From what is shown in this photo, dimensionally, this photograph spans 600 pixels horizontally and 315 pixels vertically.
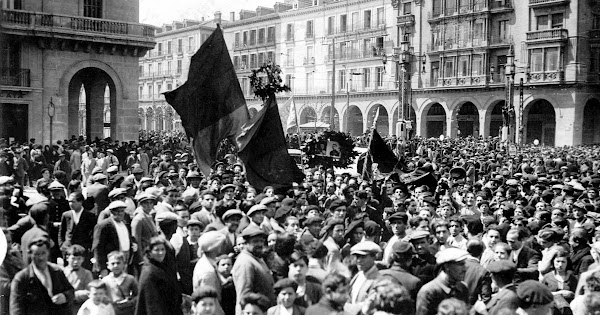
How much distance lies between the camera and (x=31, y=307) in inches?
223

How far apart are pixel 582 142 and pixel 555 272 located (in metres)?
40.4

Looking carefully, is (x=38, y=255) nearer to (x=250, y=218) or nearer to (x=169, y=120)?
(x=250, y=218)

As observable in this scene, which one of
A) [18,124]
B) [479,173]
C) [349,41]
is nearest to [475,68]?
[349,41]

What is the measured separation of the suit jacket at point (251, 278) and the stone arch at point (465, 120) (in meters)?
45.1

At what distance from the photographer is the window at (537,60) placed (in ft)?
146

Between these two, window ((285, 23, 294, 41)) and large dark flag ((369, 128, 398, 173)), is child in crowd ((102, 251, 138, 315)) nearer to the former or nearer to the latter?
large dark flag ((369, 128, 398, 173))

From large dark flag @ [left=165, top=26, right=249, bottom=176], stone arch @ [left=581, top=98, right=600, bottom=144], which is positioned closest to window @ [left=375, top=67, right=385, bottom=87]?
stone arch @ [left=581, top=98, right=600, bottom=144]

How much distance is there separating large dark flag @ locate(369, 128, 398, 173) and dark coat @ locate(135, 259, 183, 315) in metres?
11.0

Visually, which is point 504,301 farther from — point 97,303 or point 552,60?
point 552,60

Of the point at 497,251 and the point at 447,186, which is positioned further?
the point at 447,186

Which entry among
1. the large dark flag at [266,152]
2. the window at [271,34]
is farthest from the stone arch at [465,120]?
the large dark flag at [266,152]

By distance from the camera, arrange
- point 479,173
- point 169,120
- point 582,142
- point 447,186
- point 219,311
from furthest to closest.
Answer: point 169,120 → point 582,142 → point 479,173 → point 447,186 → point 219,311

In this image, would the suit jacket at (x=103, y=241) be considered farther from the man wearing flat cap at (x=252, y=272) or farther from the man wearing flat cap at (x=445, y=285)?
the man wearing flat cap at (x=445, y=285)

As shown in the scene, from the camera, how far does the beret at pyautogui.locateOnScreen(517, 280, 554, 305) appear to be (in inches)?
207
